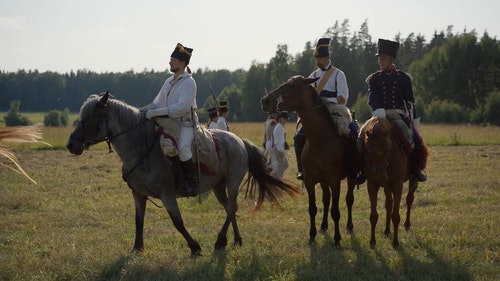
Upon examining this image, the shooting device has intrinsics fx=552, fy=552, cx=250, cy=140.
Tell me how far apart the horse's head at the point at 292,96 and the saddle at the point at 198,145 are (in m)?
0.98

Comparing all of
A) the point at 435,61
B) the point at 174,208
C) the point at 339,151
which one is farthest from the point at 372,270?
the point at 435,61

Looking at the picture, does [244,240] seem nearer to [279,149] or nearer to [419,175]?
[419,175]

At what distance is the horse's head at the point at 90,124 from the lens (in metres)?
7.40

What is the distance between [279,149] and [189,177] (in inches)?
298

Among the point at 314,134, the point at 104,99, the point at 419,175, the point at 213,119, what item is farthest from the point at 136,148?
the point at 213,119

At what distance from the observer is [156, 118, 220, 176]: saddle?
25.0ft

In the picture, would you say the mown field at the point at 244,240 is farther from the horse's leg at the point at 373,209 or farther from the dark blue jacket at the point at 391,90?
the dark blue jacket at the point at 391,90

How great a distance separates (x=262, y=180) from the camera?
937 cm

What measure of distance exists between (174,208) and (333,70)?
139 inches

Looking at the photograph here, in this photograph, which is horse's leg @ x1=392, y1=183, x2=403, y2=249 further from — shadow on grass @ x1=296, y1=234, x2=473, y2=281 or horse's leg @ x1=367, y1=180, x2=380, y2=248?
horse's leg @ x1=367, y1=180, x2=380, y2=248

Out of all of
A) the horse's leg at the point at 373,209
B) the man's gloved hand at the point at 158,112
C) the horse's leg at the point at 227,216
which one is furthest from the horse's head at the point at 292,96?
the horse's leg at the point at 227,216

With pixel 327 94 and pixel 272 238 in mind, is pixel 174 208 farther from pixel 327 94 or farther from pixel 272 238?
pixel 327 94

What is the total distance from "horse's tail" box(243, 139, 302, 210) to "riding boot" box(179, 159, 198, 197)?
1.42m

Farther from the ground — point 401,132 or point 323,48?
point 323,48
